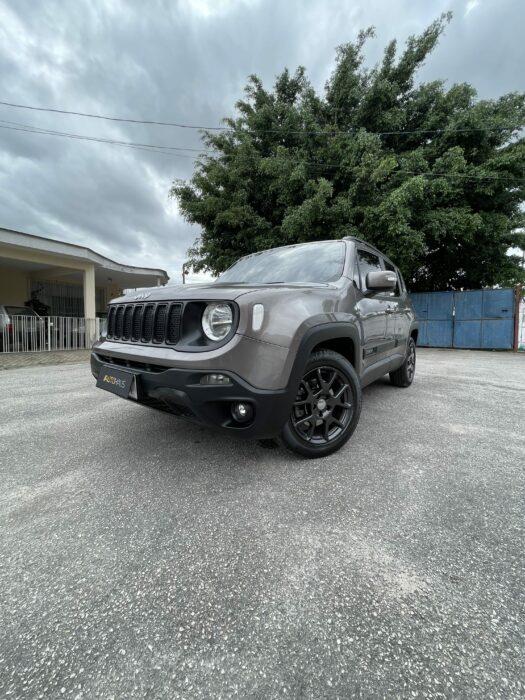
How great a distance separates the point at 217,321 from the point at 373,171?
9.42 metres

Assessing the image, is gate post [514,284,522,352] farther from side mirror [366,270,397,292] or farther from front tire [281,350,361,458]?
front tire [281,350,361,458]

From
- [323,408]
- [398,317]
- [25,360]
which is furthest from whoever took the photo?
[25,360]

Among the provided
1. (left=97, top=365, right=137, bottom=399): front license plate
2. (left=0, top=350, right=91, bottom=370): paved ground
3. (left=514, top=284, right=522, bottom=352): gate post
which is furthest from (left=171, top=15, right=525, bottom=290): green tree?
(left=97, top=365, right=137, bottom=399): front license plate

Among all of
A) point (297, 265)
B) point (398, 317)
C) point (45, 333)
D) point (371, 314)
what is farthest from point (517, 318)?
point (45, 333)

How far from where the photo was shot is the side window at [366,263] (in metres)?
3.05

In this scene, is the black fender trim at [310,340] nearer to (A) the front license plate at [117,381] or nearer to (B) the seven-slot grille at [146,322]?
(B) the seven-slot grille at [146,322]

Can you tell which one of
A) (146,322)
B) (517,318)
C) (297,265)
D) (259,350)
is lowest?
(259,350)

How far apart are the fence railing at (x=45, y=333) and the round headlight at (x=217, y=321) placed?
29.4 feet

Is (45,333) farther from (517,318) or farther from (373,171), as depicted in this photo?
(517,318)

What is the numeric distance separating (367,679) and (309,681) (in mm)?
168

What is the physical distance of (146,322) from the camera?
2270mm

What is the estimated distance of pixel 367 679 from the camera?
936 mm

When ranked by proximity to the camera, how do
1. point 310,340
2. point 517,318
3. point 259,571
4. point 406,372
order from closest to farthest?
1. point 259,571
2. point 310,340
3. point 406,372
4. point 517,318

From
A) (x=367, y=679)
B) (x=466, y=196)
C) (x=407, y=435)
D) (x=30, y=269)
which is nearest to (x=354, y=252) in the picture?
(x=407, y=435)
